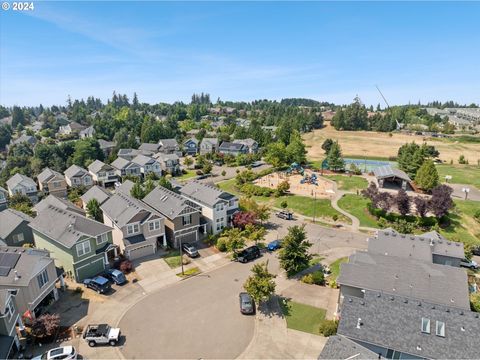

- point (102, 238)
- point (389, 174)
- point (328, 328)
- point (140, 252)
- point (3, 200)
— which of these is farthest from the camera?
point (389, 174)

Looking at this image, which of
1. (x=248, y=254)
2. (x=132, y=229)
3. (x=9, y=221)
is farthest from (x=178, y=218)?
(x=9, y=221)

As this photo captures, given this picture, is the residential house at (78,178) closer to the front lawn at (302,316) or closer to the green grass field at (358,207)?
the green grass field at (358,207)

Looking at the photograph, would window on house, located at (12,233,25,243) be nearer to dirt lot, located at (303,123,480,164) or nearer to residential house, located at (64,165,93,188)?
residential house, located at (64,165,93,188)

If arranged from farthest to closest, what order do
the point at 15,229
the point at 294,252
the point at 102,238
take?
the point at 15,229 → the point at 102,238 → the point at 294,252

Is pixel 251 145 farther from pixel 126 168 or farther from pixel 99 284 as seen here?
pixel 99 284

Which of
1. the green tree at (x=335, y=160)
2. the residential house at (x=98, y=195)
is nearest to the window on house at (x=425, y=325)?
the residential house at (x=98, y=195)

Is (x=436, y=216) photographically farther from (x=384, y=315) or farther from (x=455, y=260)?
(x=384, y=315)

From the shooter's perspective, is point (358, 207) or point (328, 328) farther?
point (358, 207)
